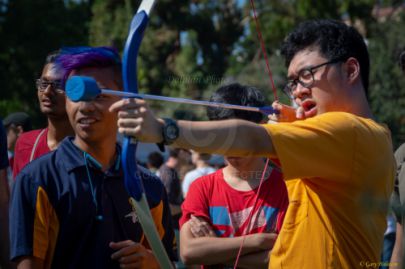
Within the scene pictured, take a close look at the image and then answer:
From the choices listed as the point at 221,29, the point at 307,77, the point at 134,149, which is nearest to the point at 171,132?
the point at 134,149

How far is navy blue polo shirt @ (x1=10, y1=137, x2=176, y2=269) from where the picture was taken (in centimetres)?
279

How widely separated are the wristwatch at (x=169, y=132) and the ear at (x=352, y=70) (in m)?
0.89

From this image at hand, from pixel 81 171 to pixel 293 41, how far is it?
3.21ft

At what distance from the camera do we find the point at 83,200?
2861 millimetres

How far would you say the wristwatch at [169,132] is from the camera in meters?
2.10

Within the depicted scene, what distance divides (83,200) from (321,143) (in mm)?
1008

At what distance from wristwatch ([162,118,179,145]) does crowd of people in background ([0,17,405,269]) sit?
0.07 ft

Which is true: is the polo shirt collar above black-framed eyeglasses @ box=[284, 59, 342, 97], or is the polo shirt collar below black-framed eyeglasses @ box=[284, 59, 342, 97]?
below

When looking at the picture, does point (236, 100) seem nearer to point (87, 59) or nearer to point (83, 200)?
point (87, 59)

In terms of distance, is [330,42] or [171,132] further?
[330,42]

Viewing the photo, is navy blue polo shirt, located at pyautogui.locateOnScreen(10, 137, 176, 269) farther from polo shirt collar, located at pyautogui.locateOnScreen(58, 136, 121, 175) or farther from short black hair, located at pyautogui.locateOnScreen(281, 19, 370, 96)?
short black hair, located at pyautogui.locateOnScreen(281, 19, 370, 96)

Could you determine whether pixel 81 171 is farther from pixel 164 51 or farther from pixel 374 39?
pixel 374 39

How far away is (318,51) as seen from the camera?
2.77 m

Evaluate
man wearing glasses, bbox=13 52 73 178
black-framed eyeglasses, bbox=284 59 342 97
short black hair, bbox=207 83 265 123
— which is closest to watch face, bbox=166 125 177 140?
black-framed eyeglasses, bbox=284 59 342 97
